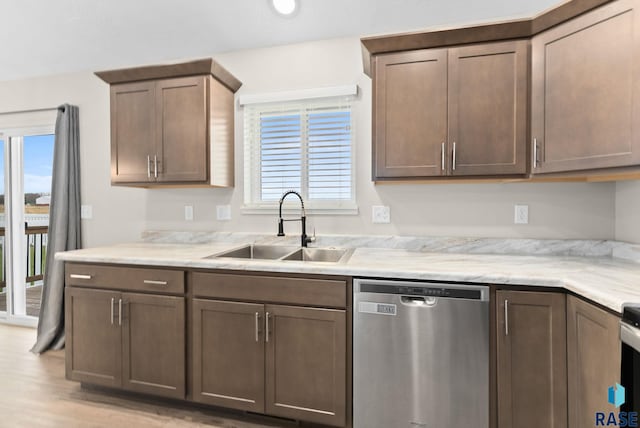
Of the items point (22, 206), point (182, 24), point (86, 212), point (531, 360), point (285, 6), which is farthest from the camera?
point (22, 206)

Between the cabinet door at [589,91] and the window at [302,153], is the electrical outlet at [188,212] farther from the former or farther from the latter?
the cabinet door at [589,91]

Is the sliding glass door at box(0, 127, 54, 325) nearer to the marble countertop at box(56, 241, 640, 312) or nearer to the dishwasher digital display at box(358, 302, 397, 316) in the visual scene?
the marble countertop at box(56, 241, 640, 312)

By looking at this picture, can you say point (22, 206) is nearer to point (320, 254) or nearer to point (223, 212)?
point (223, 212)

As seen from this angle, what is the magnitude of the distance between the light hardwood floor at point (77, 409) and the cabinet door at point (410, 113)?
173 cm

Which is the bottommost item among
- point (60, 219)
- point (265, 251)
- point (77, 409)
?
point (77, 409)

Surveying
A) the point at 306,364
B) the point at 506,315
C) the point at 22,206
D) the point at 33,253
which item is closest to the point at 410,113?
the point at 506,315

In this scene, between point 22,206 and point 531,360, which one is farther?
point 22,206

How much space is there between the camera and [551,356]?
162 cm

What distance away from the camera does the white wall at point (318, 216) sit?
2.33 meters

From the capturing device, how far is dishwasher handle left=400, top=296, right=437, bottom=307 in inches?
69.0

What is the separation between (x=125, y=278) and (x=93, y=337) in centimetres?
49

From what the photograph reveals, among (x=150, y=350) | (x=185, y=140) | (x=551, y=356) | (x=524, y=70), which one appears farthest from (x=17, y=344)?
(x=524, y=70)

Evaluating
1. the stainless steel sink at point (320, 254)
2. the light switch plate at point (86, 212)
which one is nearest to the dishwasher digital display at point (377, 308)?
the stainless steel sink at point (320, 254)

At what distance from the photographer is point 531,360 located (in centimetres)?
165
